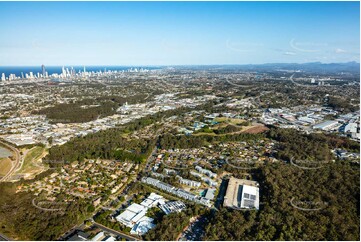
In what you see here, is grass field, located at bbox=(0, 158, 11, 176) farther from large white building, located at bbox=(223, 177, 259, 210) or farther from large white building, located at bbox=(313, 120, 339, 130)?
large white building, located at bbox=(313, 120, 339, 130)

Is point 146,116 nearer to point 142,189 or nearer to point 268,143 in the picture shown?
point 268,143

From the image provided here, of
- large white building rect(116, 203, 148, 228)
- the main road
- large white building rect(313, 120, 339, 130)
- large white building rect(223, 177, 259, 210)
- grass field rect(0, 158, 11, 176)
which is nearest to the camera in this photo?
the main road

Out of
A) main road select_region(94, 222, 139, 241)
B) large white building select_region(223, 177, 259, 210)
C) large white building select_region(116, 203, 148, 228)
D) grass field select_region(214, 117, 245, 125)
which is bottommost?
main road select_region(94, 222, 139, 241)

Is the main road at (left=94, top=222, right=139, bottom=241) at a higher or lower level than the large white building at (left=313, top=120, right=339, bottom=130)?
lower

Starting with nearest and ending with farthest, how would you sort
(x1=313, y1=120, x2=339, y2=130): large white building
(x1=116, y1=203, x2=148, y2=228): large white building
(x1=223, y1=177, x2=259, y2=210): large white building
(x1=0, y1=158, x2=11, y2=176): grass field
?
1. (x1=116, y1=203, x2=148, y2=228): large white building
2. (x1=223, y1=177, x2=259, y2=210): large white building
3. (x1=0, y1=158, x2=11, y2=176): grass field
4. (x1=313, y1=120, x2=339, y2=130): large white building

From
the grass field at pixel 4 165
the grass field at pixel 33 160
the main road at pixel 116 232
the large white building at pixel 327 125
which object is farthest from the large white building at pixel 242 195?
the large white building at pixel 327 125

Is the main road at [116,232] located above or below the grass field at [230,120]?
below

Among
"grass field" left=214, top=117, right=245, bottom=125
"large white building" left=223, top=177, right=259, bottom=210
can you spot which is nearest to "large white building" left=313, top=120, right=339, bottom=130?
"grass field" left=214, top=117, right=245, bottom=125

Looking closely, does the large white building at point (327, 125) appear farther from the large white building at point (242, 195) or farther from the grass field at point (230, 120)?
the large white building at point (242, 195)
